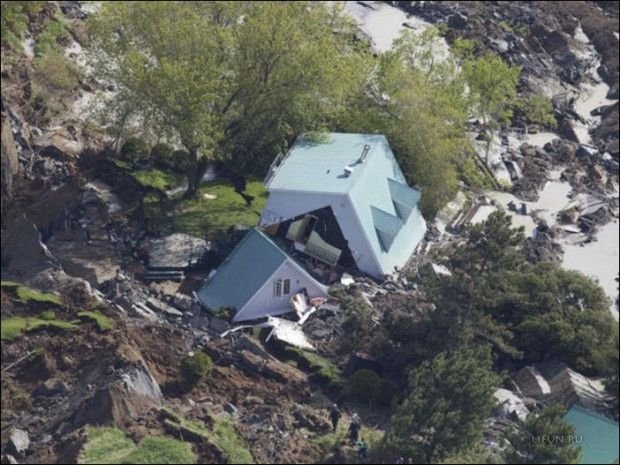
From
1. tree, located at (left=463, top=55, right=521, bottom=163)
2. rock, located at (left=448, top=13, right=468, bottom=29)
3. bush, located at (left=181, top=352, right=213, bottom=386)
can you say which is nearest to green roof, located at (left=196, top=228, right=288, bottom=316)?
bush, located at (left=181, top=352, right=213, bottom=386)

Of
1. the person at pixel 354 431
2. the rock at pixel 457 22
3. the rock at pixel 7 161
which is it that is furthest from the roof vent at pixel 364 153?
the rock at pixel 457 22

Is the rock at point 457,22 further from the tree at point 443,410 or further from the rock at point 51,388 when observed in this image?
the rock at point 51,388

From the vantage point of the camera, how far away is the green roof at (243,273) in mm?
42125

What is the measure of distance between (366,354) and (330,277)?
557 cm

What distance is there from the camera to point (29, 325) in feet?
121

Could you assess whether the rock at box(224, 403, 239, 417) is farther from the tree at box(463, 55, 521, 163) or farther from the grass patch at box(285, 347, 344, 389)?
the tree at box(463, 55, 521, 163)

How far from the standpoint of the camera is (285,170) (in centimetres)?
4759

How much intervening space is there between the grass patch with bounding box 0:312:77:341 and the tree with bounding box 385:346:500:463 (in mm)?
11667

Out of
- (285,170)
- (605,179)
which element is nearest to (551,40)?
(605,179)

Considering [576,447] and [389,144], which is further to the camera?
[389,144]

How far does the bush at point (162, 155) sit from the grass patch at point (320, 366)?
13737mm

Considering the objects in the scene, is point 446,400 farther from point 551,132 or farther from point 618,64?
point 618,64

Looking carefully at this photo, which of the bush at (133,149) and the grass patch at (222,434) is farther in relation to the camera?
the bush at (133,149)

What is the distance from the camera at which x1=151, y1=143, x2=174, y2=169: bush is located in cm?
5012
